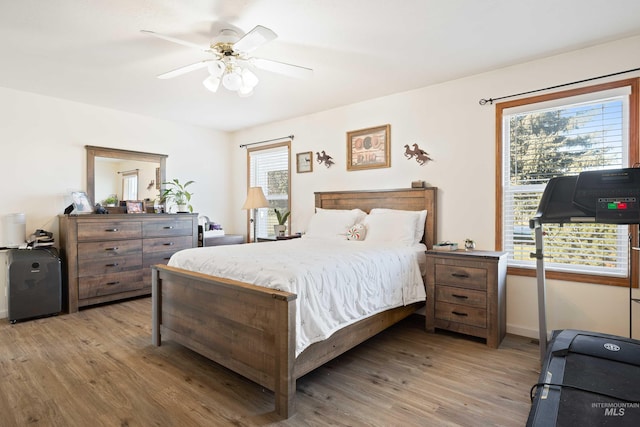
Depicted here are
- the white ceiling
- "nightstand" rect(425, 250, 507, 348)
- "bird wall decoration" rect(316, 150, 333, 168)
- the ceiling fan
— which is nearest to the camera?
the white ceiling

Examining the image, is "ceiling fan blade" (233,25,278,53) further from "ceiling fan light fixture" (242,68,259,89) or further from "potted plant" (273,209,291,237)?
"potted plant" (273,209,291,237)

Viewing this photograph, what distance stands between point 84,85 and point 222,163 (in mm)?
2485

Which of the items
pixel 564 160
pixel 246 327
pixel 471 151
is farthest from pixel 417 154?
pixel 246 327

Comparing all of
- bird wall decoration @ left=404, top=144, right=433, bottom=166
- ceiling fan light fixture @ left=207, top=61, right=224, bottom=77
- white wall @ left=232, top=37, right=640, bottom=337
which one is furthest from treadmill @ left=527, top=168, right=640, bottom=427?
ceiling fan light fixture @ left=207, top=61, right=224, bottom=77

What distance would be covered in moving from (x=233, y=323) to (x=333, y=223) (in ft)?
6.75

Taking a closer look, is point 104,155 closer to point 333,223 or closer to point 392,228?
point 333,223

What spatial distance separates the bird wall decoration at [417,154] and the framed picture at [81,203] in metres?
3.98

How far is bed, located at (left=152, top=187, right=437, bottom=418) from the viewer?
1904 mm

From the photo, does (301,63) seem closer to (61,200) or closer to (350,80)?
(350,80)

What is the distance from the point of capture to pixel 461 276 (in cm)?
304

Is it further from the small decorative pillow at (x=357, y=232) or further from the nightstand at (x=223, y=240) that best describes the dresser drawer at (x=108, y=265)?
the small decorative pillow at (x=357, y=232)

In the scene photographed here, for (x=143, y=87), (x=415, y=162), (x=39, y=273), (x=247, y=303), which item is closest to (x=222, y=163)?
(x=143, y=87)

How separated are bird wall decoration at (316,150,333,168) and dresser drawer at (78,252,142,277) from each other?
2689mm

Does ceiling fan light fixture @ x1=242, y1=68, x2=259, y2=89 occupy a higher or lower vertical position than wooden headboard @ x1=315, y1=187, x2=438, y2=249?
higher
